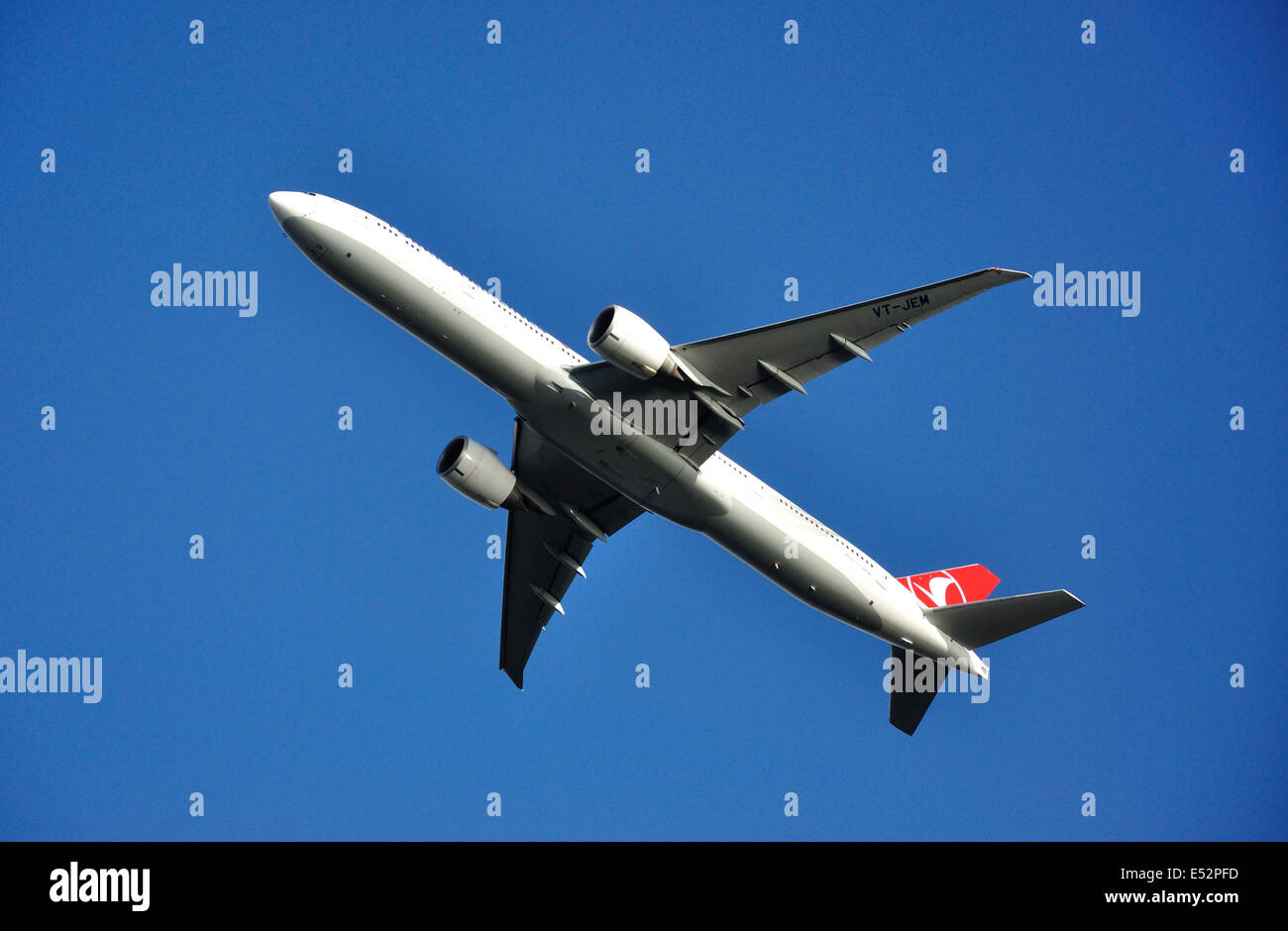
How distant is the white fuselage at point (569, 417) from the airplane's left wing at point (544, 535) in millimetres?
5079

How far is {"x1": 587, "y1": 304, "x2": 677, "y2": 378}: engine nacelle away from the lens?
3262cm

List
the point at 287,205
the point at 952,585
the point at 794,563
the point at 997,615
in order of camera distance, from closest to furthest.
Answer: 1. the point at 287,205
2. the point at 794,563
3. the point at 997,615
4. the point at 952,585

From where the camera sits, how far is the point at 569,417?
3388 cm

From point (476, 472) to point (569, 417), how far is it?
5164 mm

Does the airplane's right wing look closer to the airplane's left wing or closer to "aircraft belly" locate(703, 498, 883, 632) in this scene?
"aircraft belly" locate(703, 498, 883, 632)

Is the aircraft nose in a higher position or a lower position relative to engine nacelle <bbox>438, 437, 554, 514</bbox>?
higher

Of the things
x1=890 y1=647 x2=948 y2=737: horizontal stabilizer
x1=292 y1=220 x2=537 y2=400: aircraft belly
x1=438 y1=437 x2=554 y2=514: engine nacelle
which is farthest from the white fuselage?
x1=890 y1=647 x2=948 y2=737: horizontal stabilizer

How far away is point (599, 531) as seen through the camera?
42.1 meters

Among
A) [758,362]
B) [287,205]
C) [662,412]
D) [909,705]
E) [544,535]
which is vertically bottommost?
[909,705]

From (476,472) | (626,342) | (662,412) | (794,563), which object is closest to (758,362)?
(662,412)

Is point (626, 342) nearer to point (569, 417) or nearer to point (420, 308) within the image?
point (569, 417)

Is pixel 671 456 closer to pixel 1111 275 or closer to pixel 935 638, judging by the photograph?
pixel 935 638

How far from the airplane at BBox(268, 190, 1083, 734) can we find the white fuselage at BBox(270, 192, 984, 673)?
5 cm

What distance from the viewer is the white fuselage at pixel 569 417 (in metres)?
32.6
